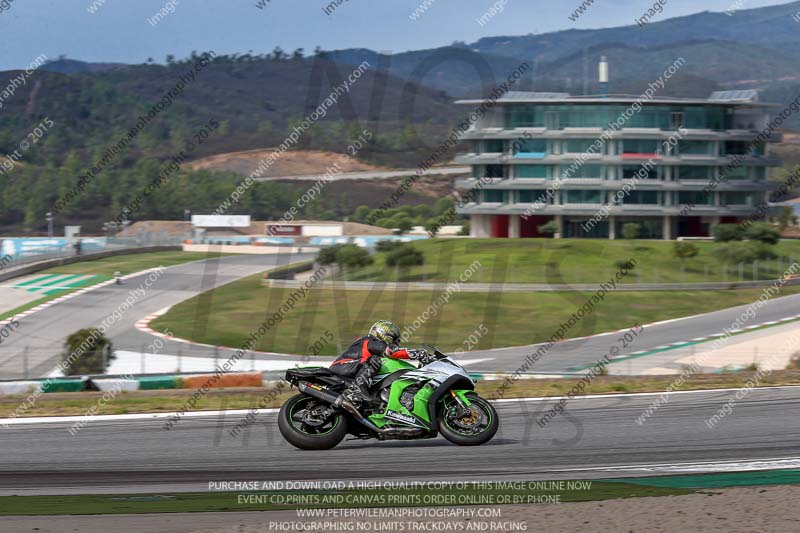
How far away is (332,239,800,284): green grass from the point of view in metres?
71.1

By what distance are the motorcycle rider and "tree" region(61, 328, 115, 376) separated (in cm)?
2614

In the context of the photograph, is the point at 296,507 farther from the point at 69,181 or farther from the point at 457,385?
the point at 69,181

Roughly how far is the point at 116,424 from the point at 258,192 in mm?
161765

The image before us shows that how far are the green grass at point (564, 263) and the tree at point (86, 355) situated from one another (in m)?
29.8

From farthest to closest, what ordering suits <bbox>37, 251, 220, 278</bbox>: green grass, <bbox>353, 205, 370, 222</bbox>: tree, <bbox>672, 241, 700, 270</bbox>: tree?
<bbox>353, 205, 370, 222</bbox>: tree < <bbox>37, 251, 220, 278</bbox>: green grass < <bbox>672, 241, 700, 270</bbox>: tree

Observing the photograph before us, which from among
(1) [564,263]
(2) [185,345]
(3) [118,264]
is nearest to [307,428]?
(2) [185,345]

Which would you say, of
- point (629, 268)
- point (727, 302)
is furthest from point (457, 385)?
point (629, 268)

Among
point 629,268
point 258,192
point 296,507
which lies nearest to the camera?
point 296,507

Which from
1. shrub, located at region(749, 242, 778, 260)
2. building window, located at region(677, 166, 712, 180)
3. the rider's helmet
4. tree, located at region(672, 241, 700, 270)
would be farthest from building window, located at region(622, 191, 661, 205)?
the rider's helmet

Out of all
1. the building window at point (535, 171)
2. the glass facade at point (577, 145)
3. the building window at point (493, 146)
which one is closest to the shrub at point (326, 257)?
the building window at point (493, 146)

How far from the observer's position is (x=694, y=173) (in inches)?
3659

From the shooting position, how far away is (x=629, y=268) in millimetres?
74125

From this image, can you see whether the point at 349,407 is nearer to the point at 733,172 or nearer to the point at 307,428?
the point at 307,428

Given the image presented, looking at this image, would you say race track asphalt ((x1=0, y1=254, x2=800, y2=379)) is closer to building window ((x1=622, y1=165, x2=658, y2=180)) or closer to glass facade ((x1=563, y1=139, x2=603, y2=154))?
building window ((x1=622, y1=165, x2=658, y2=180))
